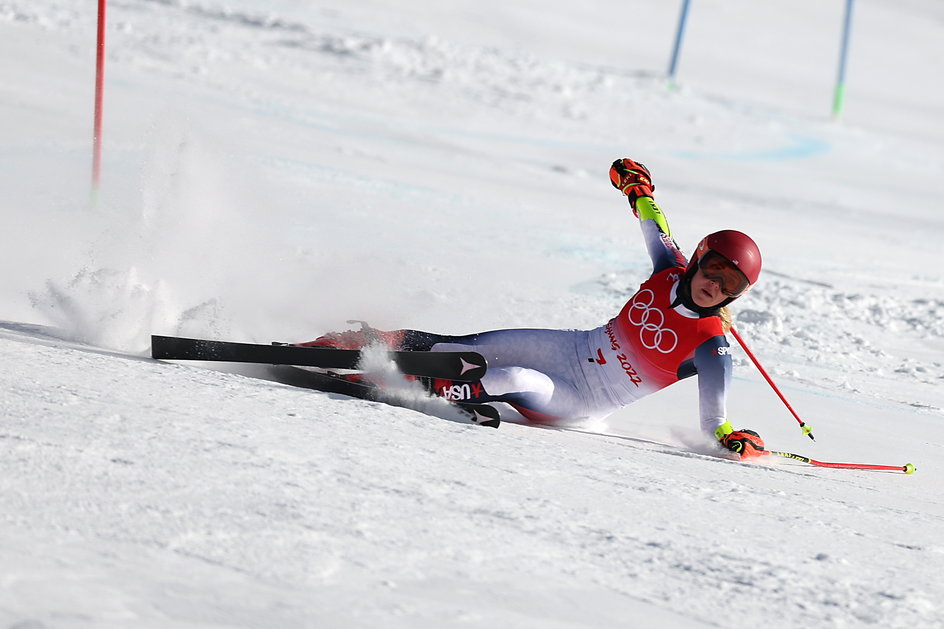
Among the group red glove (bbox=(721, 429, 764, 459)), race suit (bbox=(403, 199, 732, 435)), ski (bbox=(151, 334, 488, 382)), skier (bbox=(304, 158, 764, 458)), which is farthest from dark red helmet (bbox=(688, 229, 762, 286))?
ski (bbox=(151, 334, 488, 382))

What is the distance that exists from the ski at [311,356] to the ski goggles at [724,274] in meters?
0.86

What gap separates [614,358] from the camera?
13.4 feet

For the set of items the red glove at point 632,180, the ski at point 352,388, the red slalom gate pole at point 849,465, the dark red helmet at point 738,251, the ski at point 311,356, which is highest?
the red glove at point 632,180

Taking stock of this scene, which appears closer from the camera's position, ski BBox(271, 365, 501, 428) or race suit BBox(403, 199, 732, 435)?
ski BBox(271, 365, 501, 428)

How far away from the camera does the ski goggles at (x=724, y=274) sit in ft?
12.4

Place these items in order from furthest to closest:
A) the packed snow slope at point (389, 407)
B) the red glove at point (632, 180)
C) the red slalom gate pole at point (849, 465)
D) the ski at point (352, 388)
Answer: the red glove at point (632, 180) < the red slalom gate pole at point (849, 465) < the ski at point (352, 388) < the packed snow slope at point (389, 407)

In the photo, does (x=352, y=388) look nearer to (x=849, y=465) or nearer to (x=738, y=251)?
(x=738, y=251)

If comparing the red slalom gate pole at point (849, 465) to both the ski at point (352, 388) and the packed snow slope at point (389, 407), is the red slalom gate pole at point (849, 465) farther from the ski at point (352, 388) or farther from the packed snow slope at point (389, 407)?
the ski at point (352, 388)

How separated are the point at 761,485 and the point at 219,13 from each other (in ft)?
47.5

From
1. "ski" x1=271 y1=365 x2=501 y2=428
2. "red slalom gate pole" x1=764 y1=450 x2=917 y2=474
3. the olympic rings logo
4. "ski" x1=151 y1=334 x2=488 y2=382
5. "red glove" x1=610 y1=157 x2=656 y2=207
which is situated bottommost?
"red slalom gate pole" x1=764 y1=450 x2=917 y2=474

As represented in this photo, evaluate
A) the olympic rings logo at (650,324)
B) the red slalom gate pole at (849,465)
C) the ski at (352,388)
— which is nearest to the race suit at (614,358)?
the olympic rings logo at (650,324)

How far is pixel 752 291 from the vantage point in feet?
23.9

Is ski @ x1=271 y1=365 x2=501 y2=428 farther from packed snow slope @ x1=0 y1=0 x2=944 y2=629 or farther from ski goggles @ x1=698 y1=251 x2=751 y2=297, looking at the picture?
ski goggles @ x1=698 y1=251 x2=751 y2=297

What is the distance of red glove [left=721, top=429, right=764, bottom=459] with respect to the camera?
3.84 m
